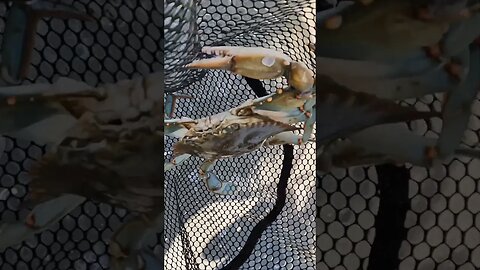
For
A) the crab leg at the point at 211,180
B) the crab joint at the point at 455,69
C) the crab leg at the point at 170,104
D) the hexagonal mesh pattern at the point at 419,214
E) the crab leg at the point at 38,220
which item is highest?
the crab joint at the point at 455,69

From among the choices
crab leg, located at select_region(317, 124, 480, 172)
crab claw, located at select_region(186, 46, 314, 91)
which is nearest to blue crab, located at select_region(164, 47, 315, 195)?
crab claw, located at select_region(186, 46, 314, 91)

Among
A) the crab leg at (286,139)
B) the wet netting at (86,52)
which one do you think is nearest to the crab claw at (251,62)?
the crab leg at (286,139)

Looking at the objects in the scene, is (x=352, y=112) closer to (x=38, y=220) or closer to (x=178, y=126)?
Answer: (x=38, y=220)

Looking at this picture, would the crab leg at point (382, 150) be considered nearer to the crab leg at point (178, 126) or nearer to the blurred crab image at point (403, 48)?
the blurred crab image at point (403, 48)

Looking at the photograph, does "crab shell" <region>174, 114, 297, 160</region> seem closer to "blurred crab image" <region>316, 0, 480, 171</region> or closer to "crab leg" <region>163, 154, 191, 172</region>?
"crab leg" <region>163, 154, 191, 172</region>

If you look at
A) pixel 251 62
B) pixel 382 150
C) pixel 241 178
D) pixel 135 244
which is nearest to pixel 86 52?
pixel 135 244

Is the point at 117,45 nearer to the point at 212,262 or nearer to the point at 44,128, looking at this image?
the point at 44,128
